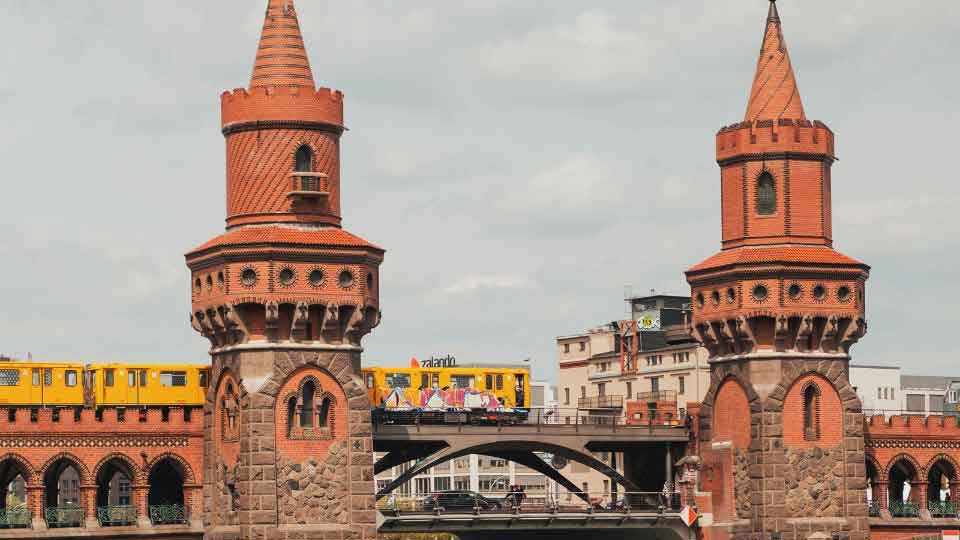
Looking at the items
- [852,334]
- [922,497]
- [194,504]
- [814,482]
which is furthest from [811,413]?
[194,504]

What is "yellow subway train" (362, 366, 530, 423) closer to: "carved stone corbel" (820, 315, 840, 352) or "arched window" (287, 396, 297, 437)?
"arched window" (287, 396, 297, 437)

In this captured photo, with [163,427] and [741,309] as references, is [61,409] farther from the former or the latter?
[741,309]

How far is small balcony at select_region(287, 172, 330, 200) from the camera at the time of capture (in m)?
99.8

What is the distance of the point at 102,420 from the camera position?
102 metres

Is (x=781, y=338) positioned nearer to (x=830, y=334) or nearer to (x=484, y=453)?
(x=830, y=334)

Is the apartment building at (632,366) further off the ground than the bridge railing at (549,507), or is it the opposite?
the apartment building at (632,366)

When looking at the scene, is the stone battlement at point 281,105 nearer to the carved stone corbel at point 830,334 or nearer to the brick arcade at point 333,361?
the brick arcade at point 333,361

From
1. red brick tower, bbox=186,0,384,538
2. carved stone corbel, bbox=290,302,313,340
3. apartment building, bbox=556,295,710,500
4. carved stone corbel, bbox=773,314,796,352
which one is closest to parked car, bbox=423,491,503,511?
red brick tower, bbox=186,0,384,538

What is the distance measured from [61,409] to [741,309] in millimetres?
34566

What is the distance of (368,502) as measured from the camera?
98.6 meters

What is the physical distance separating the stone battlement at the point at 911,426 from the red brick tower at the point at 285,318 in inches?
1188

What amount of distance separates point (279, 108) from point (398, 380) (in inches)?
740

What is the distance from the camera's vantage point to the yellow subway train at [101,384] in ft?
338

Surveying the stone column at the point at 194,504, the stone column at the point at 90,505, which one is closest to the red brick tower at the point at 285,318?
the stone column at the point at 194,504
